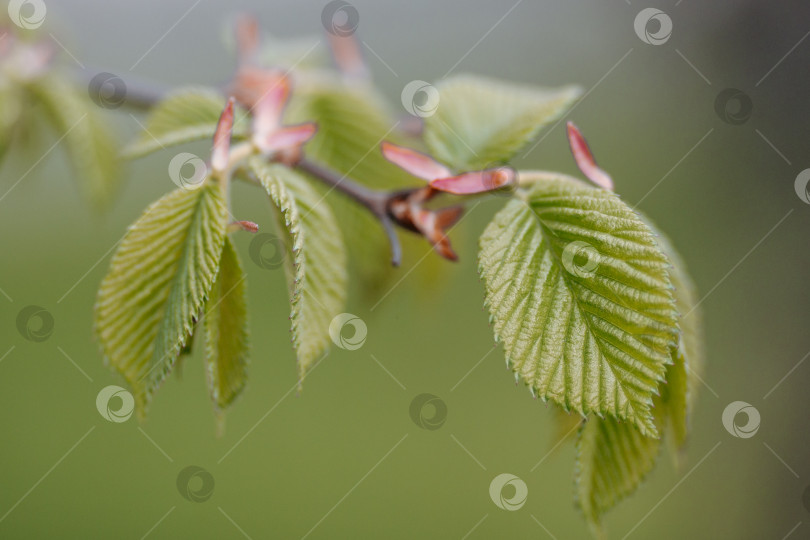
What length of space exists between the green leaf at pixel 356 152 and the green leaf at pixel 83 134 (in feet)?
0.85

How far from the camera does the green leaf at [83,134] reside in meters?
0.87

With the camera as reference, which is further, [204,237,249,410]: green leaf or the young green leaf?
the young green leaf

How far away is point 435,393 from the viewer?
6.98ft

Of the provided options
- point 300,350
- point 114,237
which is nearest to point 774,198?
point 300,350

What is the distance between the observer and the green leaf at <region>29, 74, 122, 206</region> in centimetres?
87

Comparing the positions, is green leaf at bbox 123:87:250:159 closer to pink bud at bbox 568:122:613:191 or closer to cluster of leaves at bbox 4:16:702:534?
cluster of leaves at bbox 4:16:702:534

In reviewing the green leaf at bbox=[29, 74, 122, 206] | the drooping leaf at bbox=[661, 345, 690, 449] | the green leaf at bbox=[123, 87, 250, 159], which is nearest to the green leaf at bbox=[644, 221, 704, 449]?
the drooping leaf at bbox=[661, 345, 690, 449]

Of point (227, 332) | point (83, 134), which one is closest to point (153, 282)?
point (227, 332)

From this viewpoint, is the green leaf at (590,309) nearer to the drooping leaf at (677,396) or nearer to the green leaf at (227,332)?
the drooping leaf at (677,396)

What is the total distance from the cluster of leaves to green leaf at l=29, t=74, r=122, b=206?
0.80ft

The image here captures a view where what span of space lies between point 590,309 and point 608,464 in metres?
0.16

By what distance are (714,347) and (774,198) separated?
0.51 m

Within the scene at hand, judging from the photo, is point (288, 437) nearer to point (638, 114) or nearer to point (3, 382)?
point (3, 382)

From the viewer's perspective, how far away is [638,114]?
267 cm
